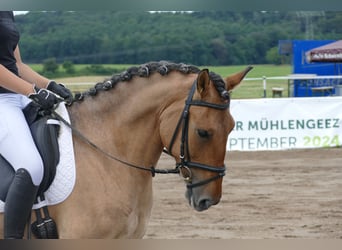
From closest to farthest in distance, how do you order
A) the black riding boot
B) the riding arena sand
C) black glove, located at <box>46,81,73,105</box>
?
the black riding boot → black glove, located at <box>46,81,73,105</box> → the riding arena sand

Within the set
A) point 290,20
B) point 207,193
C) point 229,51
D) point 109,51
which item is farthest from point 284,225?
point 290,20

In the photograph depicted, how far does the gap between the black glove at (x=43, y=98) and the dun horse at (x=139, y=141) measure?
188 mm

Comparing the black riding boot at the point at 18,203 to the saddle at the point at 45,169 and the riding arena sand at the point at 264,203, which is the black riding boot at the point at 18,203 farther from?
the riding arena sand at the point at 264,203

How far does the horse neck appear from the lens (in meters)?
2.98

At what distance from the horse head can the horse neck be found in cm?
14

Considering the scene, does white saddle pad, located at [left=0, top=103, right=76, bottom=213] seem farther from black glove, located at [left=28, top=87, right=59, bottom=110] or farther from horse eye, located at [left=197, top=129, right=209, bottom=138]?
horse eye, located at [left=197, top=129, right=209, bottom=138]

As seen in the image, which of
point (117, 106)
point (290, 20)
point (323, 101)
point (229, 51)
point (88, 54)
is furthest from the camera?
point (290, 20)

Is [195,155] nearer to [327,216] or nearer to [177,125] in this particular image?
[177,125]

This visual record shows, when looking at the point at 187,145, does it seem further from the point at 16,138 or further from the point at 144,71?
the point at 16,138

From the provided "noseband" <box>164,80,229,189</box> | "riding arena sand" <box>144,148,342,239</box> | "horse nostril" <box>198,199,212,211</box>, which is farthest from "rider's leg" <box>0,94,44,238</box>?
"riding arena sand" <box>144,148,342,239</box>

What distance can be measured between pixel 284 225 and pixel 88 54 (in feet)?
28.1

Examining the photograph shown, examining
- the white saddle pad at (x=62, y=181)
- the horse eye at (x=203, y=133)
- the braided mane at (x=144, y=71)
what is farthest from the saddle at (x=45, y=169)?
the horse eye at (x=203, y=133)

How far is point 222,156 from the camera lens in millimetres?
2850

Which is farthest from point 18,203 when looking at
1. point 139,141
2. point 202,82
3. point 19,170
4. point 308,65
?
point 308,65
